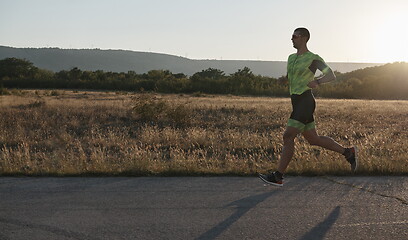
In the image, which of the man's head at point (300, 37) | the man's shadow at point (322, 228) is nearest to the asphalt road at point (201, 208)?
the man's shadow at point (322, 228)

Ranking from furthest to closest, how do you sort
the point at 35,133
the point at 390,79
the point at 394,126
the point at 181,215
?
1. the point at 390,79
2. the point at 394,126
3. the point at 35,133
4. the point at 181,215

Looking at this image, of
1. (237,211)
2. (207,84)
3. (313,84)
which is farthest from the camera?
(207,84)

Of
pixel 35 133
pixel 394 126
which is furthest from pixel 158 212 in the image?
pixel 394 126

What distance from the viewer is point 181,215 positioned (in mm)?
4316

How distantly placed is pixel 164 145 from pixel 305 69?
5.90 m

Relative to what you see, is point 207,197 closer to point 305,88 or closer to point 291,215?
point 291,215

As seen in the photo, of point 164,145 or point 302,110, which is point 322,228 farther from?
point 164,145

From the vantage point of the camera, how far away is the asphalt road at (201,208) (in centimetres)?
387

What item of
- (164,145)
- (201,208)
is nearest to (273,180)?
(201,208)

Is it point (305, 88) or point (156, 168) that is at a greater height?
point (305, 88)

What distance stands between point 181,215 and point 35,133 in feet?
31.5

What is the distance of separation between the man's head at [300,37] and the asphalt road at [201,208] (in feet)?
5.77

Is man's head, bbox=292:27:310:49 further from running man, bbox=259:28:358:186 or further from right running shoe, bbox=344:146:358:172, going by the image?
right running shoe, bbox=344:146:358:172

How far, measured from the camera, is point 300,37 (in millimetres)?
5562
